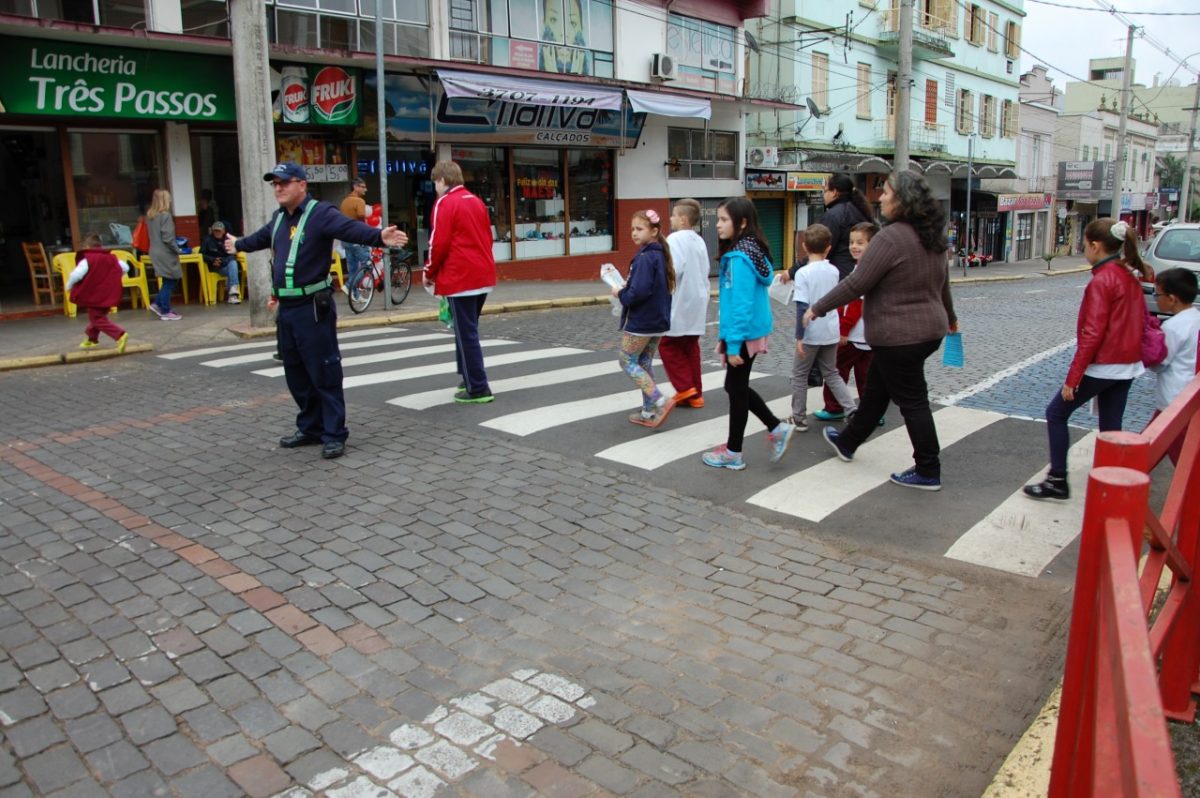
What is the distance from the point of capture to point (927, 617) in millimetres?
4285

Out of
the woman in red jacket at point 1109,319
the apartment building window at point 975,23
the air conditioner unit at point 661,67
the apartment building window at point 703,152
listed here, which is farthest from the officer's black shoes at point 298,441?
the apartment building window at point 975,23

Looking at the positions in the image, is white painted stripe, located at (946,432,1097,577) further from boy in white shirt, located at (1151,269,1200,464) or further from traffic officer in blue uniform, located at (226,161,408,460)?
traffic officer in blue uniform, located at (226,161,408,460)

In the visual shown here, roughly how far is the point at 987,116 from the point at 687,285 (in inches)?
1511

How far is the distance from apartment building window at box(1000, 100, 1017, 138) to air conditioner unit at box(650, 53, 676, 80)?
971 inches

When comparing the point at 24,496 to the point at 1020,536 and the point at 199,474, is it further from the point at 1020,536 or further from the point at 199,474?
the point at 1020,536

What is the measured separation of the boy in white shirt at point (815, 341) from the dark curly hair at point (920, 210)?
4.60 feet

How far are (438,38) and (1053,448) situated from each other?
1583 cm

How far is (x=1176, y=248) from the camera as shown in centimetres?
1327

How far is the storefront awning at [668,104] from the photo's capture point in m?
21.8

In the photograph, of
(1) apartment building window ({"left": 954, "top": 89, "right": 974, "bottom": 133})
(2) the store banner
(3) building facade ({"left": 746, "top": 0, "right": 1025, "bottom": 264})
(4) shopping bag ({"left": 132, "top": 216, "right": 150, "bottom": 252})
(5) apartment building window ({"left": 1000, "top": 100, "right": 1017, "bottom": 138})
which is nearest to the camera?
(2) the store banner

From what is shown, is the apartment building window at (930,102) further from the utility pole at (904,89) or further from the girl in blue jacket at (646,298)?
the girl in blue jacket at (646,298)

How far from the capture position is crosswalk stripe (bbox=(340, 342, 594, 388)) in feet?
30.5

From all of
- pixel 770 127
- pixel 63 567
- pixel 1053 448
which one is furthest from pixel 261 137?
pixel 770 127

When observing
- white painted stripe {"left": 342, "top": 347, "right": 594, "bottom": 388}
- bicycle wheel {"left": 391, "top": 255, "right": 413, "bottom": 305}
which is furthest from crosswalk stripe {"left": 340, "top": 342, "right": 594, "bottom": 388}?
bicycle wheel {"left": 391, "top": 255, "right": 413, "bottom": 305}
